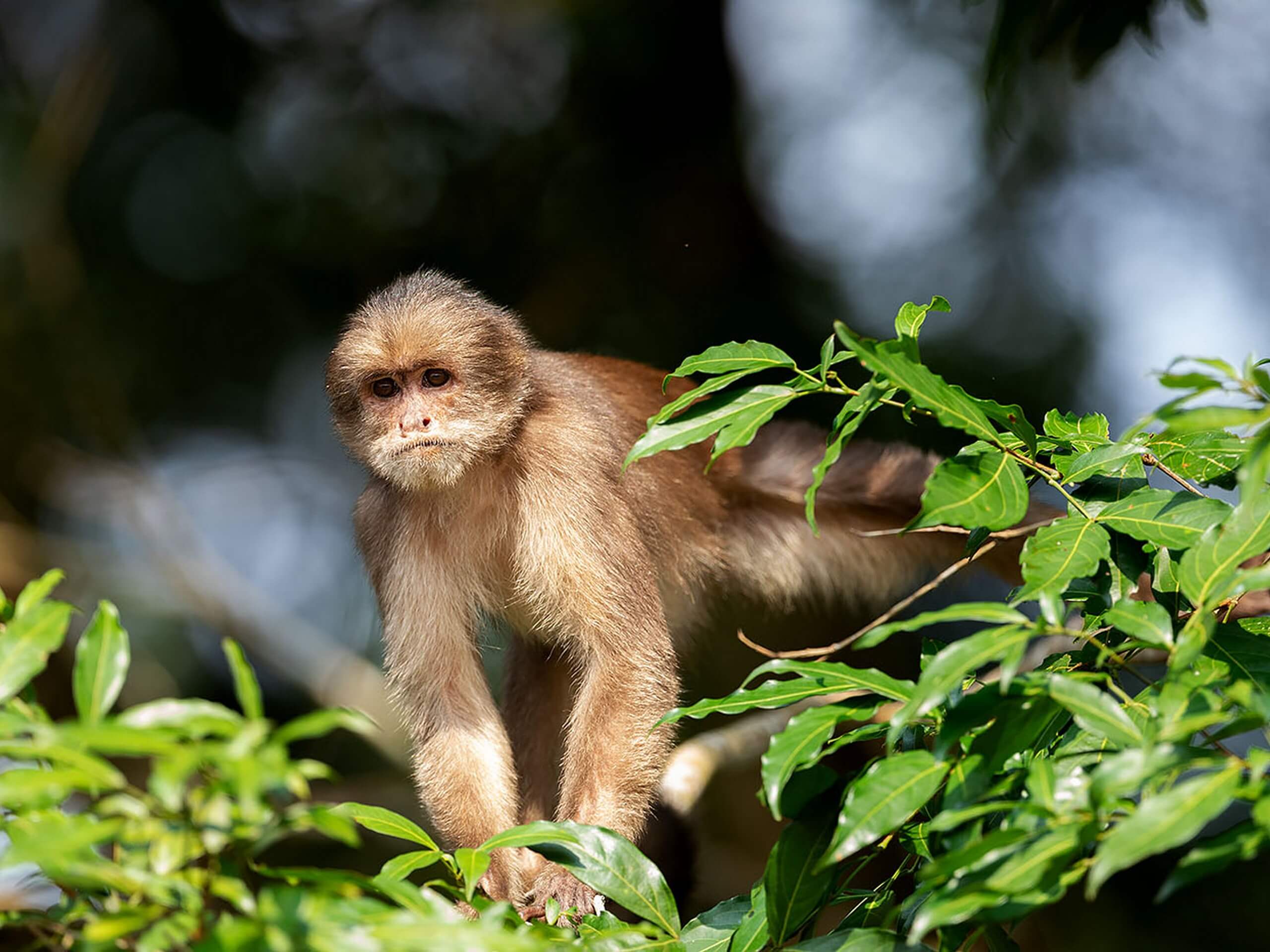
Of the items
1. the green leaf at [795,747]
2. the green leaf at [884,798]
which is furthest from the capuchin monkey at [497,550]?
the green leaf at [884,798]

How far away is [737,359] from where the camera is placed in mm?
A: 2396

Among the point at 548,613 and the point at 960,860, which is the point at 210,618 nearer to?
the point at 548,613

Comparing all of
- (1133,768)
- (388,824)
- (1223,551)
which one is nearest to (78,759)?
(388,824)

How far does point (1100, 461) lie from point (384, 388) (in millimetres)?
2505

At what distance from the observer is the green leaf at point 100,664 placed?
60.5 inches

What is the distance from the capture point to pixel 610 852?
2262 mm

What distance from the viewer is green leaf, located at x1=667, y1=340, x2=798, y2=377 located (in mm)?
2389

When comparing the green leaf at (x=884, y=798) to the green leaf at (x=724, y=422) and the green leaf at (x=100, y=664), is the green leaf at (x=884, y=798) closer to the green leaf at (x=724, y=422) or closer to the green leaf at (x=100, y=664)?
the green leaf at (x=724, y=422)

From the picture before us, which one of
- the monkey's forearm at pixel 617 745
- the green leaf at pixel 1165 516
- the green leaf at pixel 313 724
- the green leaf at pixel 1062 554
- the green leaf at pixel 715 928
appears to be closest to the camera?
the green leaf at pixel 313 724

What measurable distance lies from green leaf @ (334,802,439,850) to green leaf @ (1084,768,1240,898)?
124 centimetres

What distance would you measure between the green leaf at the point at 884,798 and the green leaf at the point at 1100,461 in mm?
755

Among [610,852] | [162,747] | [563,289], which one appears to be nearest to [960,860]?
[610,852]

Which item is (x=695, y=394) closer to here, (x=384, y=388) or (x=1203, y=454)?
(x=1203, y=454)

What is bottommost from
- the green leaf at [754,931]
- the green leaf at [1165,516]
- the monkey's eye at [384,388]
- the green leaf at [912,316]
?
the green leaf at [754,931]
